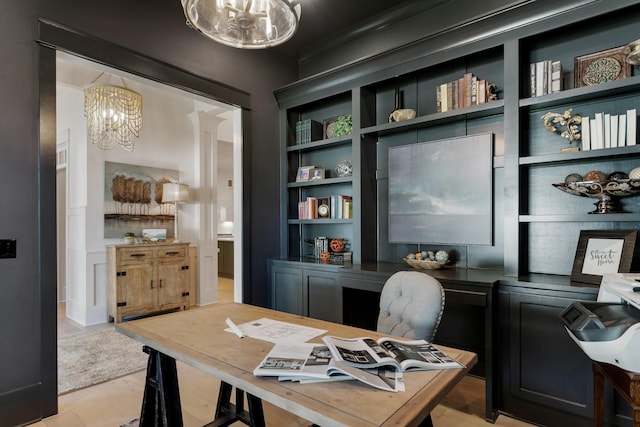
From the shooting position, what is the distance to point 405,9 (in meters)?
3.22

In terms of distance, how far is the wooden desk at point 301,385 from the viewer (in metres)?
0.92

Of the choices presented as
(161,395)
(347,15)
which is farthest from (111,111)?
(161,395)

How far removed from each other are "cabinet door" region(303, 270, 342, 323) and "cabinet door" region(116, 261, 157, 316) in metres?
2.37

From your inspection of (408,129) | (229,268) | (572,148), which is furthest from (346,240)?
(229,268)

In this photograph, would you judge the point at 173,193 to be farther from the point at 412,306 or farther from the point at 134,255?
the point at 412,306

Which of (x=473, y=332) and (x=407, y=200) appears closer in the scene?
(x=473, y=332)

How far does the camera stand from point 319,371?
1121 millimetres

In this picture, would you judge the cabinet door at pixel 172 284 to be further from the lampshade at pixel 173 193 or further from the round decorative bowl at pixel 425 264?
the round decorative bowl at pixel 425 264

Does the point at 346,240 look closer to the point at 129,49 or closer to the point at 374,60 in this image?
the point at 374,60

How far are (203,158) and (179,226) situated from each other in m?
1.08

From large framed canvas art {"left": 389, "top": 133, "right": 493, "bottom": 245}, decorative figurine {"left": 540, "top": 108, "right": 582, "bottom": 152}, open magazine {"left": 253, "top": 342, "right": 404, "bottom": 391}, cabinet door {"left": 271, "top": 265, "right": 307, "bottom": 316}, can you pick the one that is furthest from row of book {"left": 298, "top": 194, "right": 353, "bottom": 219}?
open magazine {"left": 253, "top": 342, "right": 404, "bottom": 391}

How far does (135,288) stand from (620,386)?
181 inches

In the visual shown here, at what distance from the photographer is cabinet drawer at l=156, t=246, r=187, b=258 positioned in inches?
182

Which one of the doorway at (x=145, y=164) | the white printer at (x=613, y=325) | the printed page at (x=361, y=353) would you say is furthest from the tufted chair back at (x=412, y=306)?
the doorway at (x=145, y=164)
